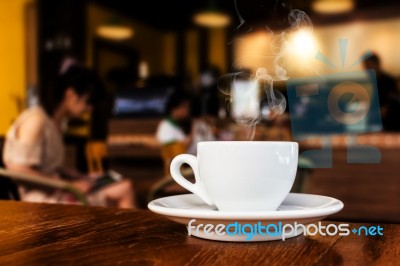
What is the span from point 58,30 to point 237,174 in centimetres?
697

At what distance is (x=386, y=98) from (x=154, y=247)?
505cm

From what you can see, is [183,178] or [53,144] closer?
[183,178]

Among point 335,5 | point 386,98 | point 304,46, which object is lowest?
point 386,98

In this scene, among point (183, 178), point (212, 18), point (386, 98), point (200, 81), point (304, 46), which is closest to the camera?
point (183, 178)

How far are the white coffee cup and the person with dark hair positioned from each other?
4434 millimetres

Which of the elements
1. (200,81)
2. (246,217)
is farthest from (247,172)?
(200,81)

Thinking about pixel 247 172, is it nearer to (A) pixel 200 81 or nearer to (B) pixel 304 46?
(B) pixel 304 46

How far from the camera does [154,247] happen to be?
0.58 m

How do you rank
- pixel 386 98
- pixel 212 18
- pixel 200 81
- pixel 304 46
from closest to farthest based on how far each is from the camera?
pixel 386 98 → pixel 304 46 → pixel 200 81 → pixel 212 18

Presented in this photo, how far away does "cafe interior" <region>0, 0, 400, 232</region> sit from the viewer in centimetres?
421

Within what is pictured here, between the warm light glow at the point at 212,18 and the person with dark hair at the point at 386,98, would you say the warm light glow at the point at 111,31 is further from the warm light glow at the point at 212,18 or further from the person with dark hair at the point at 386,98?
the person with dark hair at the point at 386,98

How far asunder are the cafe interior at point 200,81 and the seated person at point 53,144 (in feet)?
0.21

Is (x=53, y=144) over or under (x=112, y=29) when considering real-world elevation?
under

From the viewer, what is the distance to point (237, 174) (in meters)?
0.63
